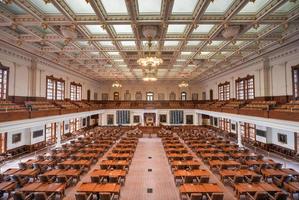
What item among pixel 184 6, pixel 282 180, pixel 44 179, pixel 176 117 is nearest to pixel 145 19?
pixel 184 6

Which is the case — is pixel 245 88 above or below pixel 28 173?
above

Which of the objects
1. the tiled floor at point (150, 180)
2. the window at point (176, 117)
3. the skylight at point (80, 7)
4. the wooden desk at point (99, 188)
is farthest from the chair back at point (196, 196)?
the window at point (176, 117)

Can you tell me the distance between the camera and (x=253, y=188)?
7.33m

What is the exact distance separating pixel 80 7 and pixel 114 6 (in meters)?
1.61

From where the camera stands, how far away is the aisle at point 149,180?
8172 mm

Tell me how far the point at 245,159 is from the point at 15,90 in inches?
667

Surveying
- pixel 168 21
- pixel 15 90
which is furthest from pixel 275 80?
pixel 15 90

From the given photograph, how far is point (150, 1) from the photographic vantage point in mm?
8094

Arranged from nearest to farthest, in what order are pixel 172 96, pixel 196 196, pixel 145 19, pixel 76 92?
pixel 196 196 < pixel 145 19 < pixel 76 92 < pixel 172 96

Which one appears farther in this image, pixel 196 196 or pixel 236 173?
pixel 236 173

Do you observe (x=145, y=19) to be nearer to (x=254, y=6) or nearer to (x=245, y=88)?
(x=254, y=6)

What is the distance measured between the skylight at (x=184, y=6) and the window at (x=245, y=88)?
41.3 feet

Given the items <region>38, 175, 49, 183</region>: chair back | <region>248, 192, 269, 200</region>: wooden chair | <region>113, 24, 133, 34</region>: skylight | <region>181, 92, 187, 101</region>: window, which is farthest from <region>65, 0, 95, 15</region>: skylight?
<region>181, 92, 187, 101</region>: window

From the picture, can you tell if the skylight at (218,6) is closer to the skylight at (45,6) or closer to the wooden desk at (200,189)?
the skylight at (45,6)
